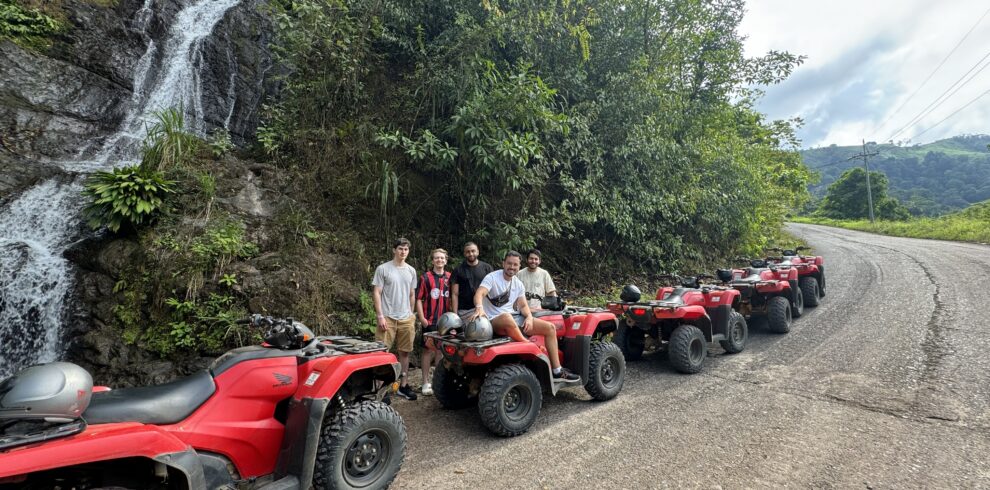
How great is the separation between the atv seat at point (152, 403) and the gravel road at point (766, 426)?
4.49 feet

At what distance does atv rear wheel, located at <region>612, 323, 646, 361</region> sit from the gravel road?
0.15 m

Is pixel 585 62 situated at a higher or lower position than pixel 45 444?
higher

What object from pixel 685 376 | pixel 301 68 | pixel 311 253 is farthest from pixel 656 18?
pixel 311 253

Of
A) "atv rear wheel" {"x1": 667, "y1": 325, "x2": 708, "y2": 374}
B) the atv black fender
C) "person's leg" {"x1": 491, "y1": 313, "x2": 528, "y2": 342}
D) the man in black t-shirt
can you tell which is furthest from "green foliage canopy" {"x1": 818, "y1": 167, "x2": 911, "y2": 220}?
the atv black fender

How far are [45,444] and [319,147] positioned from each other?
20.3ft

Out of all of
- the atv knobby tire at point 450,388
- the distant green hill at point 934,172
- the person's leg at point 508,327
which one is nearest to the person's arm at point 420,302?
the atv knobby tire at point 450,388

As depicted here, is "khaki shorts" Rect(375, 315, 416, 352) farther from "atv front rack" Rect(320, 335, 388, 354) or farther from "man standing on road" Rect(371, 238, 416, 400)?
"atv front rack" Rect(320, 335, 388, 354)

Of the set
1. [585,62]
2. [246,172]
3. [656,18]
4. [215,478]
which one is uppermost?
[656,18]

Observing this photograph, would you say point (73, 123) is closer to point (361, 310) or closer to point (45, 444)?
point (361, 310)

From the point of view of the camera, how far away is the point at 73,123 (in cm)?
805

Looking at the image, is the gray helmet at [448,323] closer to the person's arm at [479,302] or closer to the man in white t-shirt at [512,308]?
the person's arm at [479,302]

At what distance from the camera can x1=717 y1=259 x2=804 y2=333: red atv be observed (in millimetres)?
7246

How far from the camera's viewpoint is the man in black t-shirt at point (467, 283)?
5.08 meters

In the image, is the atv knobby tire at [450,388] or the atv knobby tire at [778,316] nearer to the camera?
the atv knobby tire at [450,388]
